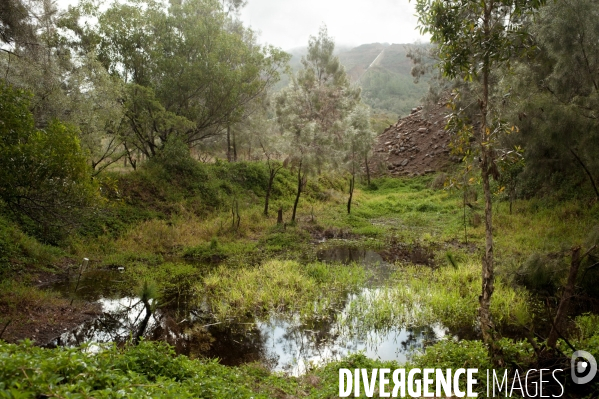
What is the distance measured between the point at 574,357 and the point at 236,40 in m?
22.0

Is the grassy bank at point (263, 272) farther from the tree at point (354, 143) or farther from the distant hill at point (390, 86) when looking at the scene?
the distant hill at point (390, 86)

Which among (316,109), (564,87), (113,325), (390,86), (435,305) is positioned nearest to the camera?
(113,325)

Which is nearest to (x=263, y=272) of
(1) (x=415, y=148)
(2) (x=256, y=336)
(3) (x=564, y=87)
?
(2) (x=256, y=336)

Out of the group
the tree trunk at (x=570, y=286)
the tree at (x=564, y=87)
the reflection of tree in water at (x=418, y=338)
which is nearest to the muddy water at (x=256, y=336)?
the reflection of tree in water at (x=418, y=338)

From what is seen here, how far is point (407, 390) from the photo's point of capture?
568 cm

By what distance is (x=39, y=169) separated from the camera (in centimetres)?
876

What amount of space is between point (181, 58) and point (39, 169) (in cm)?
1395

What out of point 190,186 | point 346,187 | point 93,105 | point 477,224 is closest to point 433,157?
point 346,187

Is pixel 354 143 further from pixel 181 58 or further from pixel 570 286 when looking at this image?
pixel 570 286

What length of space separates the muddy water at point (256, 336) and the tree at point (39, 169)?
268cm

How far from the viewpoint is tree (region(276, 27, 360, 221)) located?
21984 mm

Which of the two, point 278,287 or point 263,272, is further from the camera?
point 263,272

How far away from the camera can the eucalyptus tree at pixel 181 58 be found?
20.0 metres

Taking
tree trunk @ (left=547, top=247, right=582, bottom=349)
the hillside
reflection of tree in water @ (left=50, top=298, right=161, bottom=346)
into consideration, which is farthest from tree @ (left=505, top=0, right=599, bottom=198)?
the hillside
